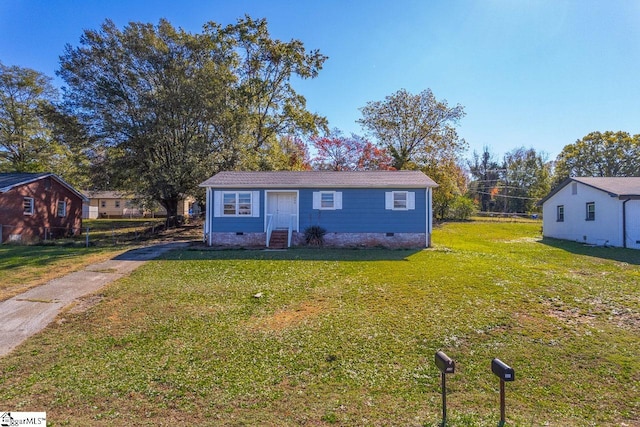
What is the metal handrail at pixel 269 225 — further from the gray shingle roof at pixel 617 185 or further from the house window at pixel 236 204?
the gray shingle roof at pixel 617 185

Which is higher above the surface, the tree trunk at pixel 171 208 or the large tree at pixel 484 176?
the large tree at pixel 484 176

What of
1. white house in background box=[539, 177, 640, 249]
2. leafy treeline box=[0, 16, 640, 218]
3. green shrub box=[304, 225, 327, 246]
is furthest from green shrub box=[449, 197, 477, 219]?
green shrub box=[304, 225, 327, 246]

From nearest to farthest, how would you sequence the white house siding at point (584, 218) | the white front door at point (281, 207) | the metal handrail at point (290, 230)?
the metal handrail at point (290, 230), the white front door at point (281, 207), the white house siding at point (584, 218)

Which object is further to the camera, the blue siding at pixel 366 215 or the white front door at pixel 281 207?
the white front door at pixel 281 207

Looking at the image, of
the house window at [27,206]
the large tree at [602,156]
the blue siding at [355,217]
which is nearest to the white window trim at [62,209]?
the house window at [27,206]

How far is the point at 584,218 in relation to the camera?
17844mm

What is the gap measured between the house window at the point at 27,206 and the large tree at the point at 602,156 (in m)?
51.7

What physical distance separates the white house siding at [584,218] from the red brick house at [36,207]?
2889 centimetres

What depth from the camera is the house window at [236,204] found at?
607 inches

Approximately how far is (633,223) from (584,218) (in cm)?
251

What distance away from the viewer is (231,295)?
296 inches

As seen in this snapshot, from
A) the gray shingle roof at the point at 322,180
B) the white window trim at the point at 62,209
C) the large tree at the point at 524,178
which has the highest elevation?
the large tree at the point at 524,178

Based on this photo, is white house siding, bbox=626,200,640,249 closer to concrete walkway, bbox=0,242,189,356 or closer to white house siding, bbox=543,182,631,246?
white house siding, bbox=543,182,631,246

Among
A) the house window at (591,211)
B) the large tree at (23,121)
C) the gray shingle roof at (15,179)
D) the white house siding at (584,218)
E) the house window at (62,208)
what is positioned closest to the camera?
the white house siding at (584,218)
